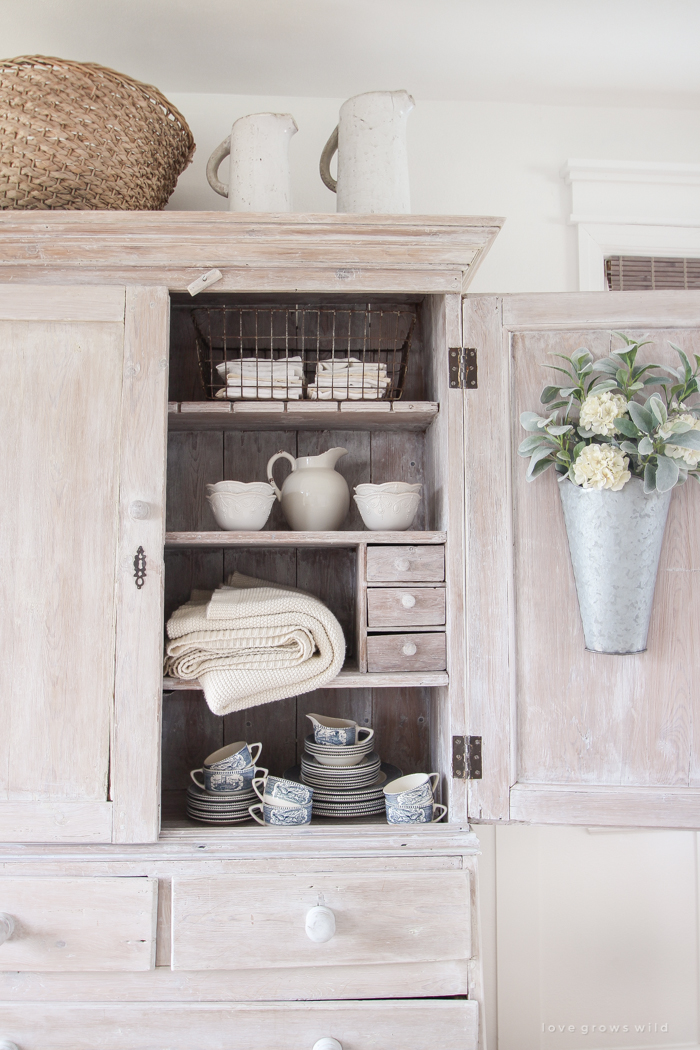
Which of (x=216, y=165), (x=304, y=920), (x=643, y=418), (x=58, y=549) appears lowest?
(x=304, y=920)

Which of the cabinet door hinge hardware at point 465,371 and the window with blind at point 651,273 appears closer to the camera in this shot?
the cabinet door hinge hardware at point 465,371

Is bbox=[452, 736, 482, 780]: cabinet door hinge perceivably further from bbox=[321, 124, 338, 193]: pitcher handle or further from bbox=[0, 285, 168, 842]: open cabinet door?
bbox=[321, 124, 338, 193]: pitcher handle

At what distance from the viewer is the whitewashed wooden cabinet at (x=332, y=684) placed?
3.88ft

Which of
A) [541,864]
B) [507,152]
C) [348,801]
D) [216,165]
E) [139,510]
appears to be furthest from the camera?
[507,152]

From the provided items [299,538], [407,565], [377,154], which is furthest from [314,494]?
[377,154]

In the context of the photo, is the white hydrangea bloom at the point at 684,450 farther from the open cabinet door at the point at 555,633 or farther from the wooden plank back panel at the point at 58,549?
the wooden plank back panel at the point at 58,549

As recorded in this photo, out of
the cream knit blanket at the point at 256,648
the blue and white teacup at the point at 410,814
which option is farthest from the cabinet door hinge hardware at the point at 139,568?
the blue and white teacup at the point at 410,814

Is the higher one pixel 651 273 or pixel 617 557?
pixel 651 273

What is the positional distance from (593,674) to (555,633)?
0.10m

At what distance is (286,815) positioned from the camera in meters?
1.31

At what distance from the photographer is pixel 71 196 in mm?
1307

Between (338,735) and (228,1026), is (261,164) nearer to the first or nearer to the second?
(338,735)

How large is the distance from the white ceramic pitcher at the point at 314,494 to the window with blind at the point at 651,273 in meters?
0.91

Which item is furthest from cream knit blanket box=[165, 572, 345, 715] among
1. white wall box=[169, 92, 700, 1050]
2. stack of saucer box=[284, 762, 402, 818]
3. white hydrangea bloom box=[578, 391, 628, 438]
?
white wall box=[169, 92, 700, 1050]
